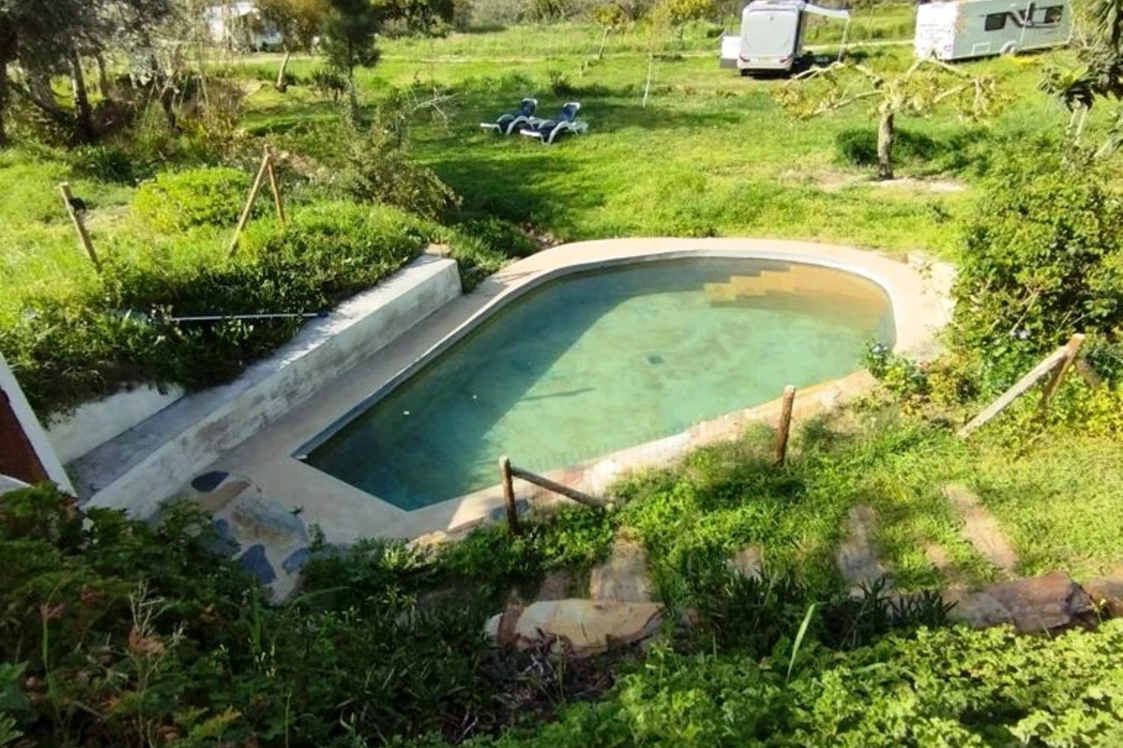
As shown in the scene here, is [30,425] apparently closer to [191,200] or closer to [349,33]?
[191,200]

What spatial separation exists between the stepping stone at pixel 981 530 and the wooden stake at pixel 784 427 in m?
1.24

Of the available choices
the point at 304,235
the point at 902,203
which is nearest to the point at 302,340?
the point at 304,235

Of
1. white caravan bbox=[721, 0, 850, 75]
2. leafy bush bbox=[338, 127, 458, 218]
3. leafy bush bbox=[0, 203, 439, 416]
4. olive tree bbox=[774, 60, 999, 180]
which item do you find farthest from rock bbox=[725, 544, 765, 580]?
white caravan bbox=[721, 0, 850, 75]

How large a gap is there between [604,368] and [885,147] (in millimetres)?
7812

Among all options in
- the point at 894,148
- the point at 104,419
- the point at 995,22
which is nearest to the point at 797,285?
the point at 894,148

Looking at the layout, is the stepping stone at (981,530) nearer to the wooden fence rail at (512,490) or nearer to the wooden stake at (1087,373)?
the wooden stake at (1087,373)

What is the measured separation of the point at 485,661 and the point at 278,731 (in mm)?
1407

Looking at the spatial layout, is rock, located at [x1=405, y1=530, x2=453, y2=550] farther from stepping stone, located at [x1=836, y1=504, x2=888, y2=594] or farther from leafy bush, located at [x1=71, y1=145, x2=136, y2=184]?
leafy bush, located at [x1=71, y1=145, x2=136, y2=184]

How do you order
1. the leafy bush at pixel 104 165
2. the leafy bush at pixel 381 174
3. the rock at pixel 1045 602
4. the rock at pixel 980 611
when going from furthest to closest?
the leafy bush at pixel 104 165, the leafy bush at pixel 381 174, the rock at pixel 980 611, the rock at pixel 1045 602

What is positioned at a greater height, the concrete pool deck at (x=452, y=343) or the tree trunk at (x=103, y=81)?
the tree trunk at (x=103, y=81)

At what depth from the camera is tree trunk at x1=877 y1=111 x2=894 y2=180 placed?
12.8 metres

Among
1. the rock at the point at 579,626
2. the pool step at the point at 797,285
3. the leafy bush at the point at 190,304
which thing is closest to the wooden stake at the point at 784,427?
the rock at the point at 579,626

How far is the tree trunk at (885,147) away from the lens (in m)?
12.8

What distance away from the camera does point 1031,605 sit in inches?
158
